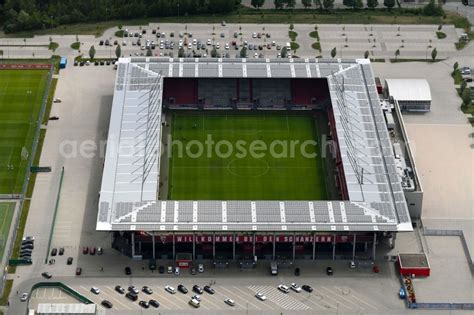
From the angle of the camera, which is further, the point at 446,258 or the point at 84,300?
the point at 446,258

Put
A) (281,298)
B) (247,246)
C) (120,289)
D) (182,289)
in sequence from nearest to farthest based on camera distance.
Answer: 1. (281,298)
2. (120,289)
3. (182,289)
4. (247,246)

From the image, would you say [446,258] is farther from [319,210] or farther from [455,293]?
[319,210]

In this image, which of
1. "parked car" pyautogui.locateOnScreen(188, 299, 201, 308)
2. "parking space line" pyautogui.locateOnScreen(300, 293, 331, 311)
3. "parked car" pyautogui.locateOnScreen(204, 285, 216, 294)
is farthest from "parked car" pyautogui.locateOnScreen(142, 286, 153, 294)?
"parking space line" pyautogui.locateOnScreen(300, 293, 331, 311)

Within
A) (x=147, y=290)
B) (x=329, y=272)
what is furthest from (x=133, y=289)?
(x=329, y=272)

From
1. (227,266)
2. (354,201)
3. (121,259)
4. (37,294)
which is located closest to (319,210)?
(354,201)

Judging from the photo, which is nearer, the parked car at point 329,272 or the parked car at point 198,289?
the parked car at point 198,289

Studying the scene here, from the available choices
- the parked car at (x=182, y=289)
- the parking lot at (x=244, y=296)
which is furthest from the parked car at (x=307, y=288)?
the parked car at (x=182, y=289)

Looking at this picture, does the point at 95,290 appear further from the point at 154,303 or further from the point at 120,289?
the point at 154,303

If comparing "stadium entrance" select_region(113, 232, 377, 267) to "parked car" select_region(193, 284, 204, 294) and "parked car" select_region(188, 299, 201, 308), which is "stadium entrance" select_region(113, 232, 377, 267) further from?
"parked car" select_region(188, 299, 201, 308)

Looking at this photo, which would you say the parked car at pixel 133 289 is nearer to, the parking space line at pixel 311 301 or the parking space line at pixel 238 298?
the parking space line at pixel 238 298

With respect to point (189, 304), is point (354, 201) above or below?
above
